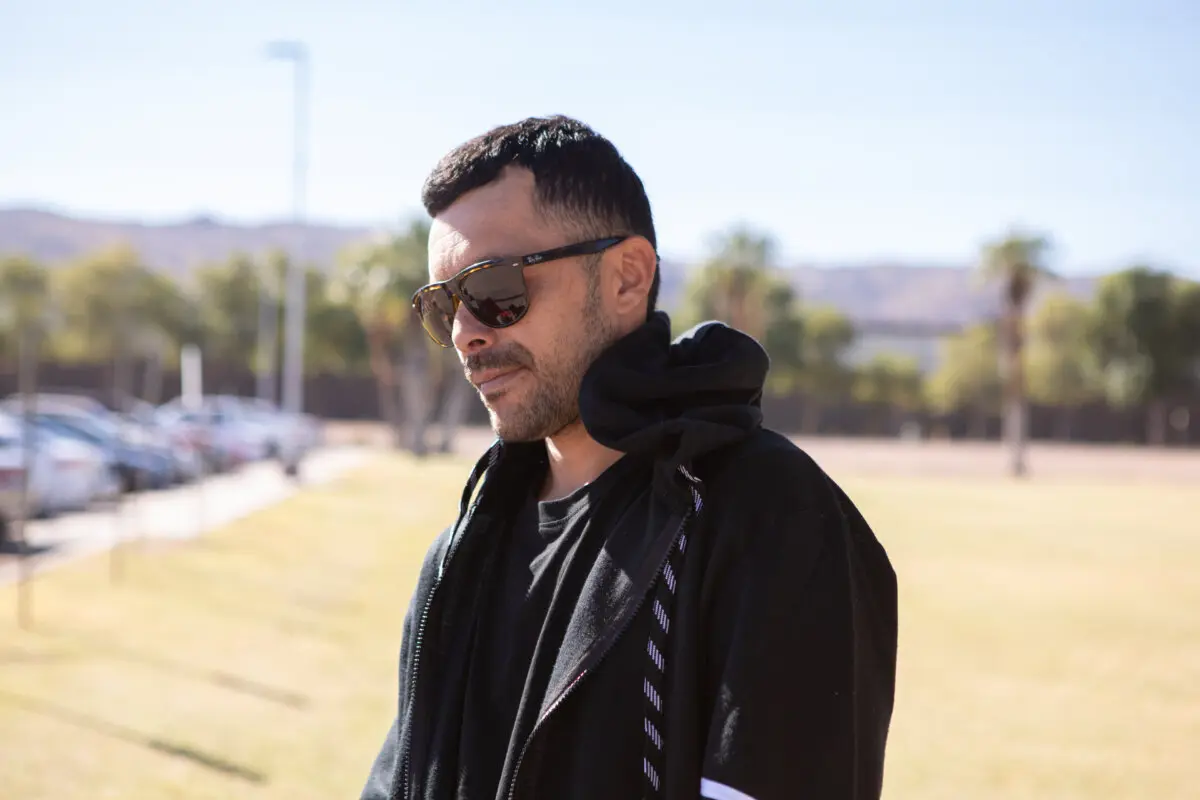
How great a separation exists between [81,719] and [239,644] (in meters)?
2.57

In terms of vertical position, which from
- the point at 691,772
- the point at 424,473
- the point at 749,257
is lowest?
the point at 424,473

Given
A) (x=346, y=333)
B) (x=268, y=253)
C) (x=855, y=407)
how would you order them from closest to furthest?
1. (x=346, y=333)
2. (x=855, y=407)
3. (x=268, y=253)

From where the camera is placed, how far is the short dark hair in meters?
2.11

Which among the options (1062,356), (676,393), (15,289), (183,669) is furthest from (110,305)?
(676,393)

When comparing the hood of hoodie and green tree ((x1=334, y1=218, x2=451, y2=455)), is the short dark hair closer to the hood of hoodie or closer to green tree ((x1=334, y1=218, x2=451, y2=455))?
the hood of hoodie

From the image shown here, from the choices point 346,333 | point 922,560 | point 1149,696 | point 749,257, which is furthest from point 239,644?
point 346,333

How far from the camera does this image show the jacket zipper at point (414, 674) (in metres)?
2.16

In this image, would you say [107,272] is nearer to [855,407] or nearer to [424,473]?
[855,407]

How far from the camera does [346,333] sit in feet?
210

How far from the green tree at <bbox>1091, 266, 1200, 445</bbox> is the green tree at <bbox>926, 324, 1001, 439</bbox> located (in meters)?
8.29

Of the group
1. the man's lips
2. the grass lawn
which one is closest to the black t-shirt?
the man's lips

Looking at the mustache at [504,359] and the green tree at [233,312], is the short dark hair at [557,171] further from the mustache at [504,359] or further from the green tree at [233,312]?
the green tree at [233,312]

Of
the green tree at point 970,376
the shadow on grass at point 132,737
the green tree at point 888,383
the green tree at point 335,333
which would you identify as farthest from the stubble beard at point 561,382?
the green tree at point 888,383

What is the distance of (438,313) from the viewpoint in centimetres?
236
